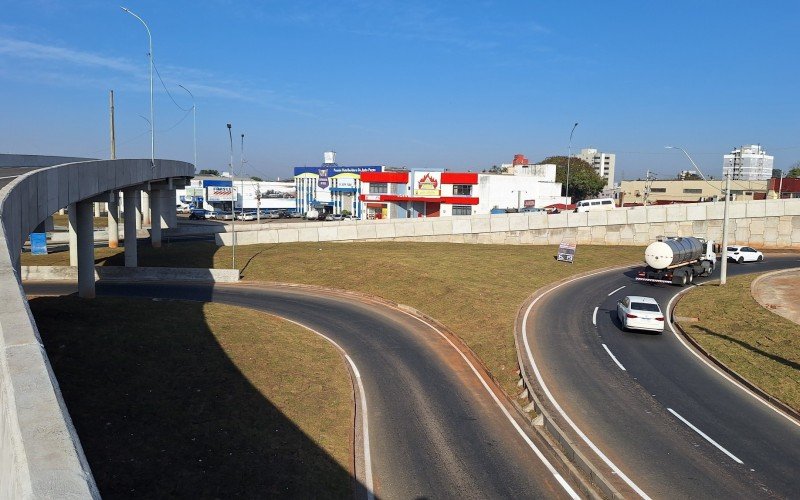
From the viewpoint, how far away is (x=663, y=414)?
57.7 ft

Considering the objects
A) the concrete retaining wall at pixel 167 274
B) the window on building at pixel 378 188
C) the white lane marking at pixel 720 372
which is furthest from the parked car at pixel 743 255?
the window on building at pixel 378 188

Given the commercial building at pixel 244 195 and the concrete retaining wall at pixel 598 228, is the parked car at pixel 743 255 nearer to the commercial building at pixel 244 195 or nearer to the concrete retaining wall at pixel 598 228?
the concrete retaining wall at pixel 598 228

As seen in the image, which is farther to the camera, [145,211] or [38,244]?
[145,211]

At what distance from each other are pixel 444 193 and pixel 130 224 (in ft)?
148

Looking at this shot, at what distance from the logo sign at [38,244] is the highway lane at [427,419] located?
96.6ft

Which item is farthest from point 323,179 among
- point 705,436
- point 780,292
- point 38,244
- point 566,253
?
point 705,436

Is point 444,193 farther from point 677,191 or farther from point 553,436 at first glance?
point 553,436

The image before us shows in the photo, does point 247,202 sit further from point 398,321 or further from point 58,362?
point 58,362

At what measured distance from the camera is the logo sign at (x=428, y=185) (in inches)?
3071

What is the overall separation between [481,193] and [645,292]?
41.4 meters

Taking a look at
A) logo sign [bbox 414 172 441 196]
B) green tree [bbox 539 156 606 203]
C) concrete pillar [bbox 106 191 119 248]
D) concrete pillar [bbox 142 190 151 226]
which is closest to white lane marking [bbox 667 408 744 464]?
concrete pillar [bbox 106 191 119 248]

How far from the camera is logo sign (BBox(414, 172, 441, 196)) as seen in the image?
78.0m

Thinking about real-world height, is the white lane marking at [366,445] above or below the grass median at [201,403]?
below

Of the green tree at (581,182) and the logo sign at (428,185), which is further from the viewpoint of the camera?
the green tree at (581,182)
